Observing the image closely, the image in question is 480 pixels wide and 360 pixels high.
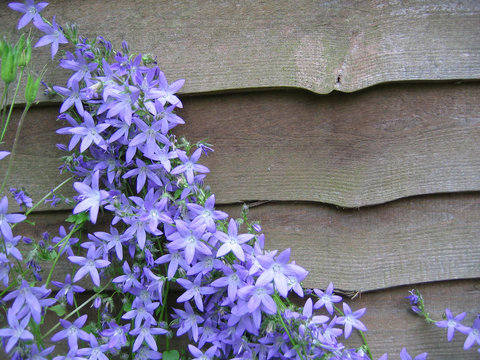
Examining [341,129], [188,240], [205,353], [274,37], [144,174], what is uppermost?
[274,37]

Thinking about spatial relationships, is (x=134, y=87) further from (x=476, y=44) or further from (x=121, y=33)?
(x=476, y=44)

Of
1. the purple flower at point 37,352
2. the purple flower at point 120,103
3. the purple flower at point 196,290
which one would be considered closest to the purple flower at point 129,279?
the purple flower at point 196,290

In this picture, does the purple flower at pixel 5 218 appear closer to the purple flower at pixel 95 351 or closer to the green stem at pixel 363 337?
the purple flower at pixel 95 351

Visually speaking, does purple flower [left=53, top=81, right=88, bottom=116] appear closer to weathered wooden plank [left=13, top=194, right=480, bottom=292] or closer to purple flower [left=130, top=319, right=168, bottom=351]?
weathered wooden plank [left=13, top=194, right=480, bottom=292]

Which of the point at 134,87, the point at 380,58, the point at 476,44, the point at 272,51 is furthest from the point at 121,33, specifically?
the point at 476,44

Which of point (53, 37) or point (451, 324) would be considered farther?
point (451, 324)

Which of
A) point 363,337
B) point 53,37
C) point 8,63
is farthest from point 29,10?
point 363,337

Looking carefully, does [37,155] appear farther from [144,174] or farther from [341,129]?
[341,129]

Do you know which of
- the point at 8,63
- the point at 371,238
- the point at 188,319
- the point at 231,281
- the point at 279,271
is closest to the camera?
the point at 8,63
